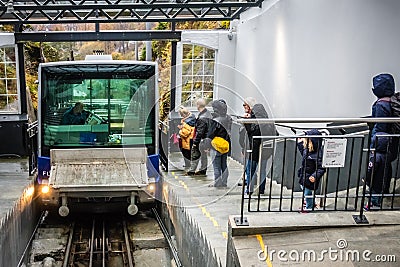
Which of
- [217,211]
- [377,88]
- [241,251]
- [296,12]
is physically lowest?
[217,211]

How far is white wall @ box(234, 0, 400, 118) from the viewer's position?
6.02 metres

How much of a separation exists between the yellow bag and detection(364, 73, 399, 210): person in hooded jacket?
3.24m

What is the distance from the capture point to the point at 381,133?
191 inches

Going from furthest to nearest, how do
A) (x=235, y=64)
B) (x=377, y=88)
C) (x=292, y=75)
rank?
(x=235, y=64) → (x=292, y=75) → (x=377, y=88)

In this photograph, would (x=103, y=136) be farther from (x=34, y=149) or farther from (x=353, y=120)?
(x=353, y=120)

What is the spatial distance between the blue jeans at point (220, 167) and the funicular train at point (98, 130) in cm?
109

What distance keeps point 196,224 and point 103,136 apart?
9.88 feet

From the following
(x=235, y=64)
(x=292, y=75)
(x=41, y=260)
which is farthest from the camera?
(x=235, y=64)

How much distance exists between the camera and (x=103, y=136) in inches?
321

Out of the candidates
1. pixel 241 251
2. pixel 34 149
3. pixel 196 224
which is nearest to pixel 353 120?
pixel 241 251

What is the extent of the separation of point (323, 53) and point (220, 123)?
2.06m

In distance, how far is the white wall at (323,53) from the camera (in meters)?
6.02

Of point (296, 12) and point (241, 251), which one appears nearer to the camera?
point (241, 251)

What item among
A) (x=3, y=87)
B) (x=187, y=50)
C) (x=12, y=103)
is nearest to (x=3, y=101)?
(x=12, y=103)
